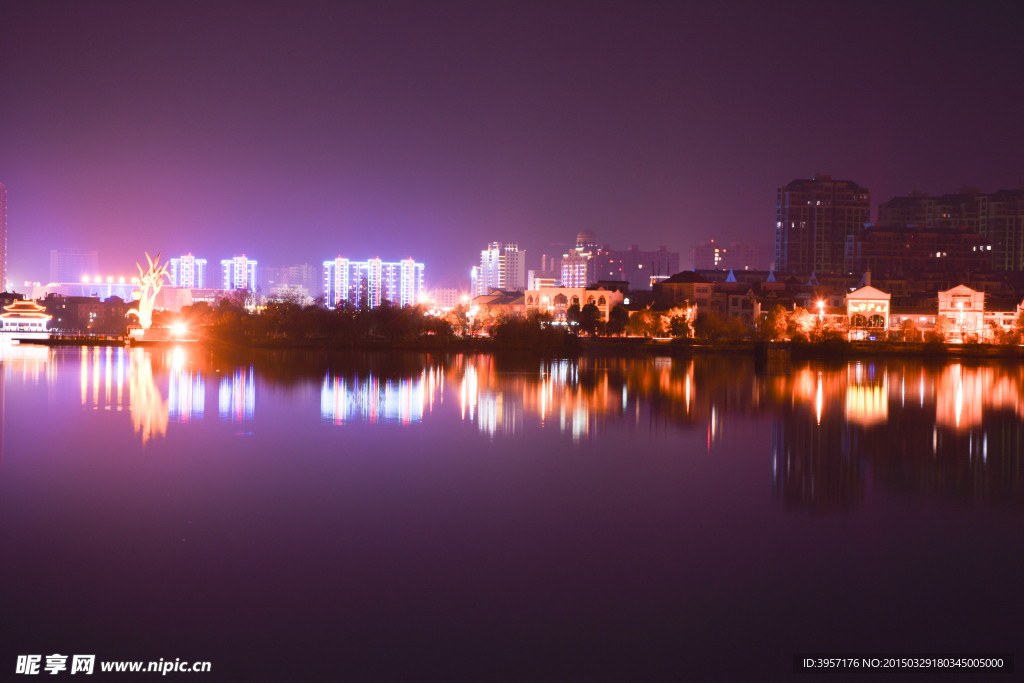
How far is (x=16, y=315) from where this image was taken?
1927 inches

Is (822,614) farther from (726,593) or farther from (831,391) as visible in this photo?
(831,391)

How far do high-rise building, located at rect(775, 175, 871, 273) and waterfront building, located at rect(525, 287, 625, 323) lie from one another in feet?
117

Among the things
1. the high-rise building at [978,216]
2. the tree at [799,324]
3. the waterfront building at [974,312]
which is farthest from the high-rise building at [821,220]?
the tree at [799,324]

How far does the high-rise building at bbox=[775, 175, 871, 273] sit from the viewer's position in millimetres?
80500

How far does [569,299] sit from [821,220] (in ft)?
131

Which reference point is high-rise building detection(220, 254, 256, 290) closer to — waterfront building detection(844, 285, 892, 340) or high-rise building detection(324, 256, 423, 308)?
high-rise building detection(324, 256, 423, 308)

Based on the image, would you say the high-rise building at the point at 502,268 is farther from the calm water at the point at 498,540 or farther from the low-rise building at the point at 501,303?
the calm water at the point at 498,540

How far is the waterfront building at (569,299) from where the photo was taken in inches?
1981

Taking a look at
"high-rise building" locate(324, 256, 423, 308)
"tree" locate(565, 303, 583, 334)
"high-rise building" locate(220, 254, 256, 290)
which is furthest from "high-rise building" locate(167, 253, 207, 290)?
"tree" locate(565, 303, 583, 334)

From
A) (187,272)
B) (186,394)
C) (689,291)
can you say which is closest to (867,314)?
(689,291)

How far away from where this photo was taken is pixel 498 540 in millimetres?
5504

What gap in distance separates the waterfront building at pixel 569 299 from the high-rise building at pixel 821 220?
1399 inches

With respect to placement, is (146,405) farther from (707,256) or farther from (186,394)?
(707,256)

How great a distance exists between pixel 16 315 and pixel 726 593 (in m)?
54.6
